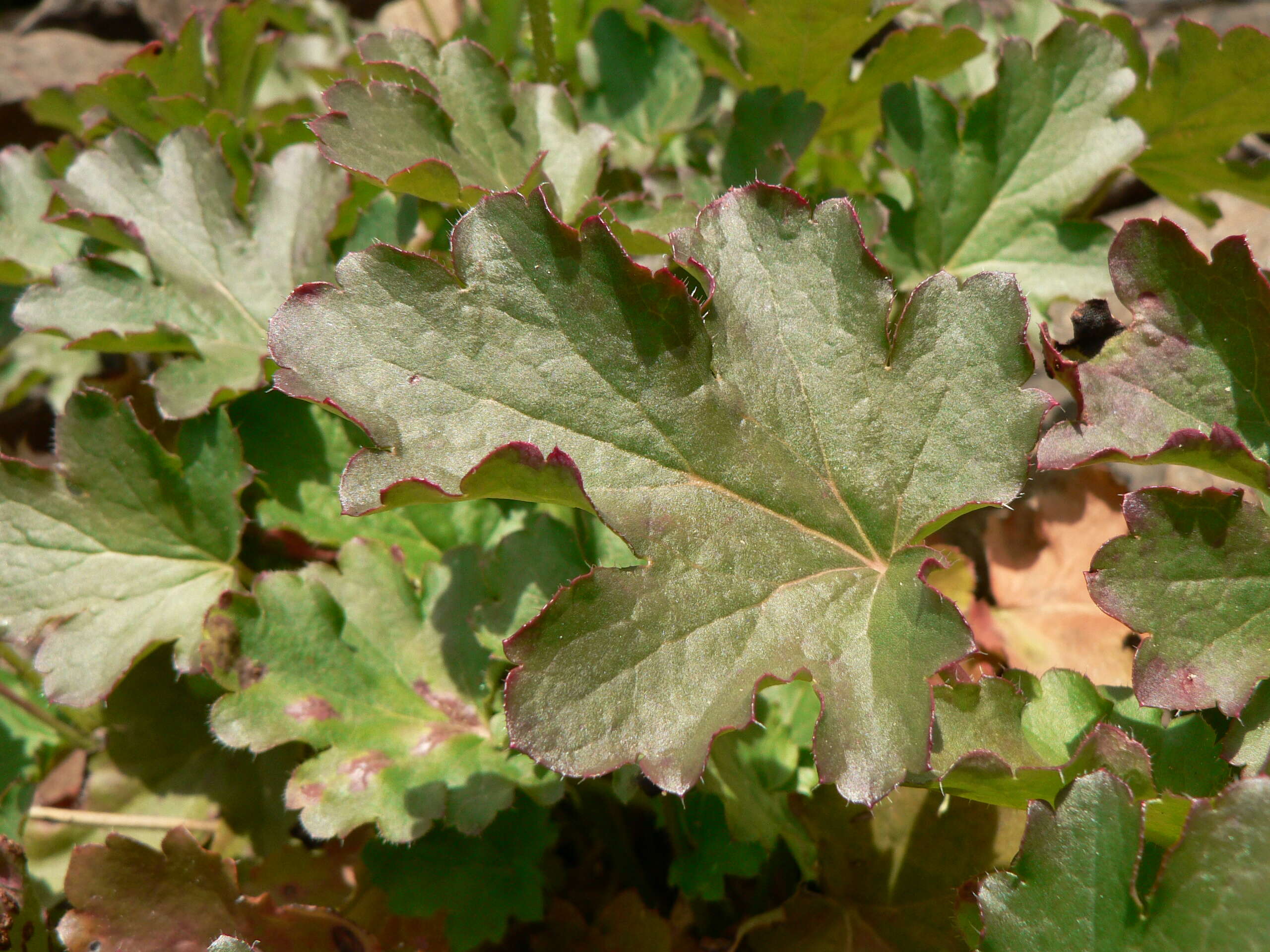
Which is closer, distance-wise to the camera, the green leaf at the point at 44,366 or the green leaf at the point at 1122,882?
the green leaf at the point at 1122,882

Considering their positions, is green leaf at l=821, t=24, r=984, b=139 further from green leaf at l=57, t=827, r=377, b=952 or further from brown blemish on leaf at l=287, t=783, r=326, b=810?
green leaf at l=57, t=827, r=377, b=952

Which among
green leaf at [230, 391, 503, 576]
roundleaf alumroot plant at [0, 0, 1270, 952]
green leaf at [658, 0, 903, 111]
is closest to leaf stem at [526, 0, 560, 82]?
→ roundleaf alumroot plant at [0, 0, 1270, 952]

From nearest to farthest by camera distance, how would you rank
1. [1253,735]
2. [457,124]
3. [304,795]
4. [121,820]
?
1. [1253,735]
2. [304,795]
3. [457,124]
4. [121,820]

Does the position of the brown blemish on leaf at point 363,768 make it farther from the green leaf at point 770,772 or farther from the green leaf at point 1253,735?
the green leaf at point 1253,735

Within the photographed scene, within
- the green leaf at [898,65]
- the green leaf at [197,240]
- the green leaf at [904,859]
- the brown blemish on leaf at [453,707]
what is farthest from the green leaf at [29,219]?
the green leaf at [904,859]

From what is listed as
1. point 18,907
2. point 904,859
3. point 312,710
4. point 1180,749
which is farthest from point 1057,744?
point 18,907

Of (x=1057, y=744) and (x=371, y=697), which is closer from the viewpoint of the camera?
(x=1057, y=744)

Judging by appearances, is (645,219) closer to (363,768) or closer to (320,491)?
(320,491)
